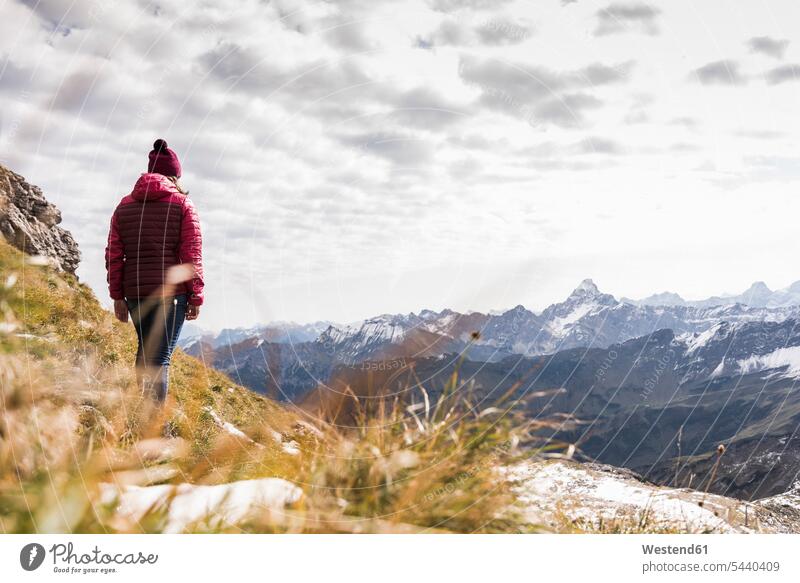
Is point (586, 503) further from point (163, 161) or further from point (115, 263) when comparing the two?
point (163, 161)

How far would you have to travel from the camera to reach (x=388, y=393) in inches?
194

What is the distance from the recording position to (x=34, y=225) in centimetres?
3428

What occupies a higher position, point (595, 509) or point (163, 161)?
point (163, 161)

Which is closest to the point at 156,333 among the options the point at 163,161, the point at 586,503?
the point at 163,161

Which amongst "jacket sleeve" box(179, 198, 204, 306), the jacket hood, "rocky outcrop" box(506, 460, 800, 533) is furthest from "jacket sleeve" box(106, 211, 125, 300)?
"rocky outcrop" box(506, 460, 800, 533)

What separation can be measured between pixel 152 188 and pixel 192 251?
2.88 ft

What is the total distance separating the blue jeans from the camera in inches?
244

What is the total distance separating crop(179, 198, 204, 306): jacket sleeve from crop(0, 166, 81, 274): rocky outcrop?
92.9 feet

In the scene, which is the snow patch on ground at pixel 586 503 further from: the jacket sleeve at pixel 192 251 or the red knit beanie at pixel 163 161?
the red knit beanie at pixel 163 161

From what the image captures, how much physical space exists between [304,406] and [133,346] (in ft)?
31.6
